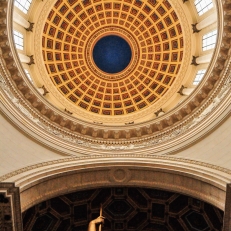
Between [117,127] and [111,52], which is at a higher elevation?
[111,52]

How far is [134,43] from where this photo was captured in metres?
32.0

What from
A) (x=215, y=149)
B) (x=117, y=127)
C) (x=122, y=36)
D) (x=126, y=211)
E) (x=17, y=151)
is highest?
(x=122, y=36)

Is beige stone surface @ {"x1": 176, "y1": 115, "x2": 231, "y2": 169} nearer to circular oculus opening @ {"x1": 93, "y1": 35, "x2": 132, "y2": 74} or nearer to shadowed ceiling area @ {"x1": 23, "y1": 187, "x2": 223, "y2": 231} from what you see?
shadowed ceiling area @ {"x1": 23, "y1": 187, "x2": 223, "y2": 231}

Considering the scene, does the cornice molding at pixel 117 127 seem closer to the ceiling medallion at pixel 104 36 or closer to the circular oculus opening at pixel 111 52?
the circular oculus opening at pixel 111 52

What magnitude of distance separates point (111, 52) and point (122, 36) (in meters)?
2.06

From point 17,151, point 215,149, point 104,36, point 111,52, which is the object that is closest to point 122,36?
point 104,36

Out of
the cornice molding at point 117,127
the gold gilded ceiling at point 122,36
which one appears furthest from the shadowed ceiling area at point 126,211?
the gold gilded ceiling at point 122,36

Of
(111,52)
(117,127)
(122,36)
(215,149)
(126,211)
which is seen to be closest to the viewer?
(215,149)

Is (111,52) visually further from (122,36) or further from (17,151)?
(17,151)

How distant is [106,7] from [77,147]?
17770 mm

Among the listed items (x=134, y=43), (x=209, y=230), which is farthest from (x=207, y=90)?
(x=134, y=43)

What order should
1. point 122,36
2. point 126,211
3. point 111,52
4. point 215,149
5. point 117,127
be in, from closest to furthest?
point 215,149 → point 126,211 → point 117,127 → point 111,52 → point 122,36

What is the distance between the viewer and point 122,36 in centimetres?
3188

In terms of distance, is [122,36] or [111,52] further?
[122,36]
